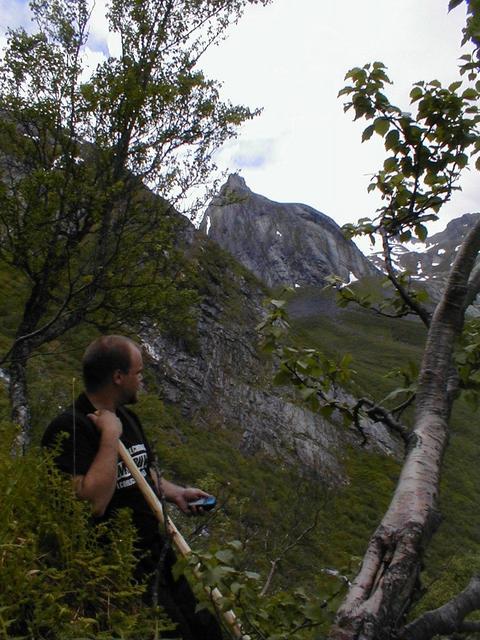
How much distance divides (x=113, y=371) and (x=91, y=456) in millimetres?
625

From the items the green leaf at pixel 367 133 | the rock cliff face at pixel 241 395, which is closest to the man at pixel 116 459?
the green leaf at pixel 367 133

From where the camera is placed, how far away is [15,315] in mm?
19875

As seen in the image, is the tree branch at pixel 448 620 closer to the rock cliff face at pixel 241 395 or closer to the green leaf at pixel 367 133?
the green leaf at pixel 367 133

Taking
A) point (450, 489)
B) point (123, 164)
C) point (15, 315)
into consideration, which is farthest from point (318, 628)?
point (450, 489)

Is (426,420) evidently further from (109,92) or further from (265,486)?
(265,486)

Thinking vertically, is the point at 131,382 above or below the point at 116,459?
above

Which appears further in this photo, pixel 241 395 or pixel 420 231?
pixel 241 395

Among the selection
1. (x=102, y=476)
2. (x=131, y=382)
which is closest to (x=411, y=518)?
(x=102, y=476)

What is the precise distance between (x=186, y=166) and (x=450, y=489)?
2751cm

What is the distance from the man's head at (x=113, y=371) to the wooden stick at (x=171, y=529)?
1.52ft

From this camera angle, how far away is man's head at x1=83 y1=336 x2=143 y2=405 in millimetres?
3830

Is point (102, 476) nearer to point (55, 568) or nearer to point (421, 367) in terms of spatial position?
point (55, 568)

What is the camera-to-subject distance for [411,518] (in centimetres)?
217

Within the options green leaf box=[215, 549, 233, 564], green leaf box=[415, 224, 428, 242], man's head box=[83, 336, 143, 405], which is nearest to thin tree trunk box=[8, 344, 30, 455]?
man's head box=[83, 336, 143, 405]
